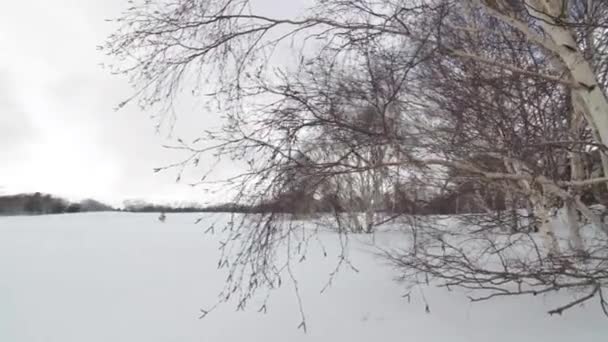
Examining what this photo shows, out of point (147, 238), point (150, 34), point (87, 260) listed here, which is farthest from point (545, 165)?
point (147, 238)

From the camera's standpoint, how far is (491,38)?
15.7ft

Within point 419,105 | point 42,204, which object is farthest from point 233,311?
point 42,204

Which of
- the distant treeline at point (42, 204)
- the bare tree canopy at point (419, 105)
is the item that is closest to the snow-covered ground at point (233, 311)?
the bare tree canopy at point (419, 105)

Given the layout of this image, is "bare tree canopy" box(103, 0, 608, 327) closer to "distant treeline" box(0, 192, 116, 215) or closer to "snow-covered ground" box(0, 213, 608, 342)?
"snow-covered ground" box(0, 213, 608, 342)

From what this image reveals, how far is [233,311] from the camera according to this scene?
5352mm

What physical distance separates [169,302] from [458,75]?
478cm

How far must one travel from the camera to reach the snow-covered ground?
179 inches

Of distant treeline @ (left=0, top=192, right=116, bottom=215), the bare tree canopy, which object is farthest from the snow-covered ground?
distant treeline @ (left=0, top=192, right=116, bottom=215)

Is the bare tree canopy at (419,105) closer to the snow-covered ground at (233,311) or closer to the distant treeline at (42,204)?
the snow-covered ground at (233,311)

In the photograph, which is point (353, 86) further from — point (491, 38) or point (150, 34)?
point (491, 38)

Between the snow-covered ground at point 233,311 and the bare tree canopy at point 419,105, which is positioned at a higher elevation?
the bare tree canopy at point 419,105

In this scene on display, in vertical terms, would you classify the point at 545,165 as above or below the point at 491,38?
below

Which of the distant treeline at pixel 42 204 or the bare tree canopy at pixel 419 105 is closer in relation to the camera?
the bare tree canopy at pixel 419 105

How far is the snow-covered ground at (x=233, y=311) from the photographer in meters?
4.55
